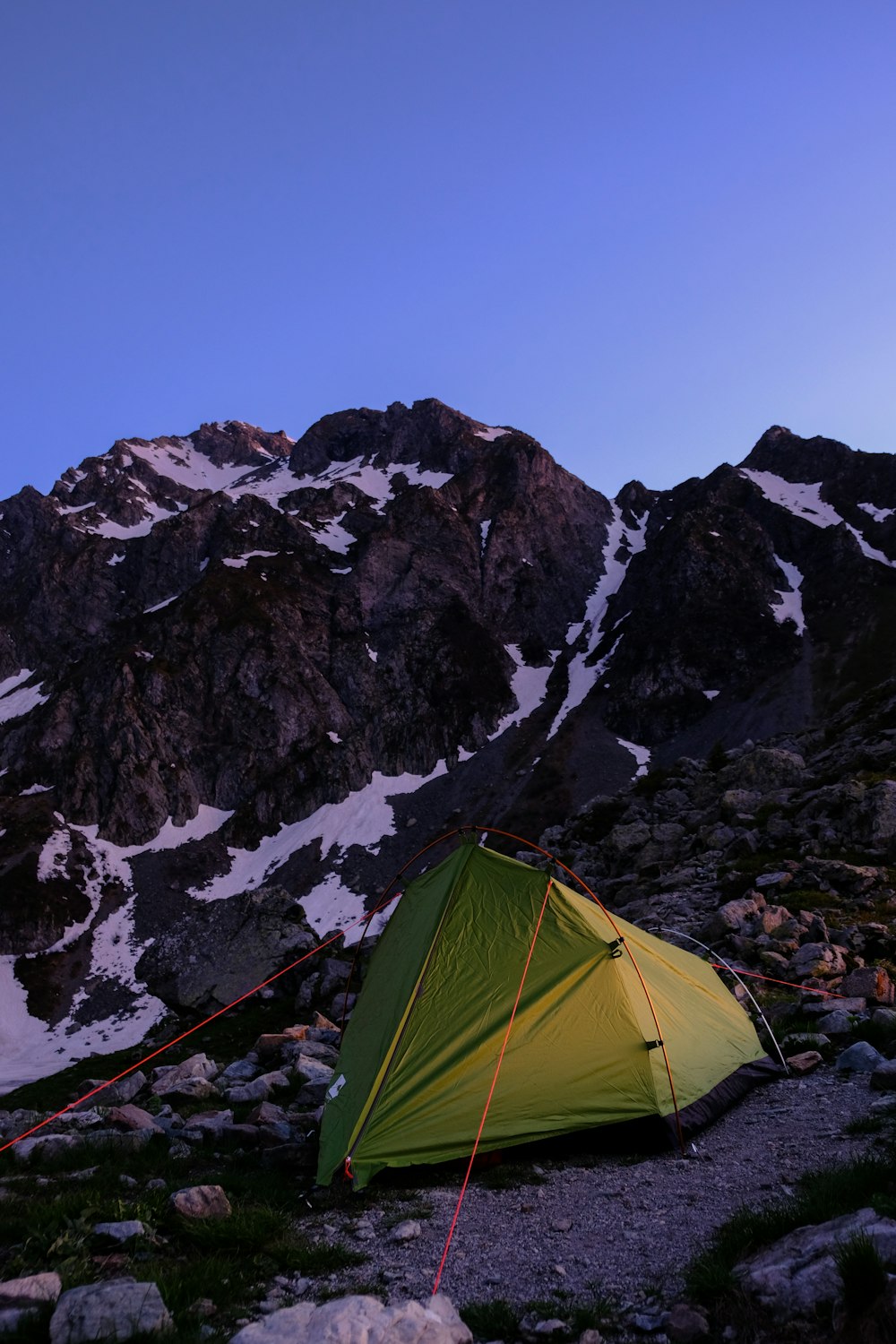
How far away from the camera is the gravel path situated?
5656 millimetres

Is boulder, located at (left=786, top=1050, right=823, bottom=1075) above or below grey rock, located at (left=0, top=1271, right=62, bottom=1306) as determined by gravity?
below

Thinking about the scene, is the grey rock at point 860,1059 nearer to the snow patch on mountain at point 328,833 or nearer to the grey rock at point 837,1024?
the grey rock at point 837,1024

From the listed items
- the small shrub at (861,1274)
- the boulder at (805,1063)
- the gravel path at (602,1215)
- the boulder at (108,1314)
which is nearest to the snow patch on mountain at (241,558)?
the boulder at (805,1063)

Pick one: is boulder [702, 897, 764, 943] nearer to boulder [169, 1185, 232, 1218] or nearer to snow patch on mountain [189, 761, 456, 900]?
boulder [169, 1185, 232, 1218]

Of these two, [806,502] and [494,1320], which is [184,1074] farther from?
[806,502]

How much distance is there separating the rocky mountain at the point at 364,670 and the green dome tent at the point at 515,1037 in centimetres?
6248

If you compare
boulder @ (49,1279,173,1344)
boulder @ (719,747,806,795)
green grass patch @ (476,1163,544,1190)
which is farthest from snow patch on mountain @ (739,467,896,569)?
boulder @ (49,1279,173,1344)

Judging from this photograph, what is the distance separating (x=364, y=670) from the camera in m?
128

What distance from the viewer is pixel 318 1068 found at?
14.0 m

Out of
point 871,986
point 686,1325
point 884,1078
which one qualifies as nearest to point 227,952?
point 871,986

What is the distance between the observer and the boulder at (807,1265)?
158 inches

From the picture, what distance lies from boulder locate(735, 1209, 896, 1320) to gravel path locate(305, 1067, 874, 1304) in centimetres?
77

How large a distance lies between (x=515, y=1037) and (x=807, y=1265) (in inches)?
206

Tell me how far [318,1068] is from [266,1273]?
8.73 metres
